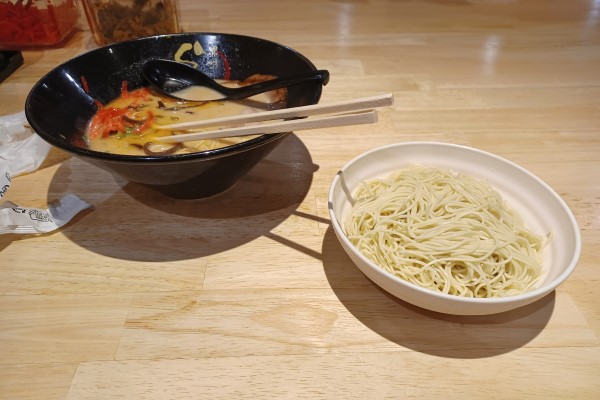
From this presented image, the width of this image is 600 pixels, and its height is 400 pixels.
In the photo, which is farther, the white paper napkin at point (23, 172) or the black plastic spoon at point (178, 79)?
the black plastic spoon at point (178, 79)

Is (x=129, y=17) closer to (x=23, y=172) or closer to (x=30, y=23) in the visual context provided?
(x=30, y=23)

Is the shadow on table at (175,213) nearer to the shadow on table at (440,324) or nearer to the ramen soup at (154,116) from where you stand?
the ramen soup at (154,116)

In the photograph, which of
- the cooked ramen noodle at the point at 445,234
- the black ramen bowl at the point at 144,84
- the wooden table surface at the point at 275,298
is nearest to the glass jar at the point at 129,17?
the wooden table surface at the point at 275,298

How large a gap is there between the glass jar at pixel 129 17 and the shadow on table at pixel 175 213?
94 cm

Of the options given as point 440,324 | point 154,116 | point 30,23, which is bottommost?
point 440,324

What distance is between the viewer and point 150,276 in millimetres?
940

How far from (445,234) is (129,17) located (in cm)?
175

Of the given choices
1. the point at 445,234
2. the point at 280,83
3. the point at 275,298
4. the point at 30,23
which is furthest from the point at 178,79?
the point at 30,23

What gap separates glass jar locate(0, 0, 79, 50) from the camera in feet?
6.34

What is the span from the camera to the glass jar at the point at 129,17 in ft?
6.21

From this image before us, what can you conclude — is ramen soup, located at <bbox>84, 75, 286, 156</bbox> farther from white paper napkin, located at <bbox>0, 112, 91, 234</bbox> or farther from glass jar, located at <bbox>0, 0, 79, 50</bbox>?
glass jar, located at <bbox>0, 0, 79, 50</bbox>

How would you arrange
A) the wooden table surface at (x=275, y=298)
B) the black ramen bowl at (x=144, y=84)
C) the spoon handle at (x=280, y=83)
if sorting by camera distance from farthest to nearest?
the spoon handle at (x=280, y=83), the black ramen bowl at (x=144, y=84), the wooden table surface at (x=275, y=298)

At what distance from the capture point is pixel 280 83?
109cm

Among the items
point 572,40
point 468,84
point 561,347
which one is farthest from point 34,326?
point 572,40
